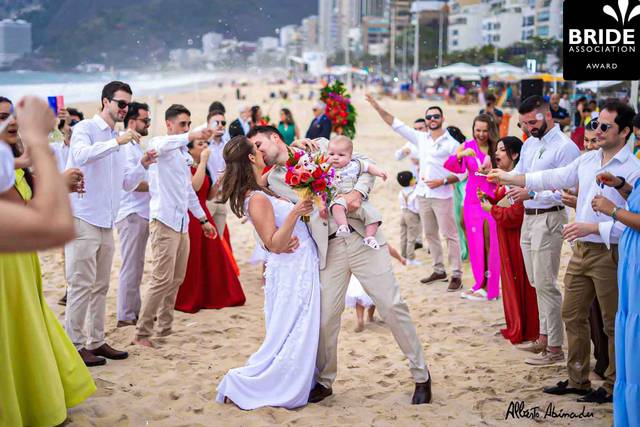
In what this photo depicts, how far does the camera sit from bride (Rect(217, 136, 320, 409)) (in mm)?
4973

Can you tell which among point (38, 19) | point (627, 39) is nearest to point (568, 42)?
point (627, 39)

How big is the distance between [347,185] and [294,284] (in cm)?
87

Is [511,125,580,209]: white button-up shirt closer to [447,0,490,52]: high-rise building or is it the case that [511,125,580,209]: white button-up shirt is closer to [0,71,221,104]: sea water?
[0,71,221,104]: sea water

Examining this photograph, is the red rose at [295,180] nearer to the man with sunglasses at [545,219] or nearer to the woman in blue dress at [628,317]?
the woman in blue dress at [628,317]

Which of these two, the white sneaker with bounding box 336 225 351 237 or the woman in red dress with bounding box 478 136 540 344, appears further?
the woman in red dress with bounding box 478 136 540 344

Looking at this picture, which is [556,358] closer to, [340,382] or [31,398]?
[340,382]

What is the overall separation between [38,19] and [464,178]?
17.5 feet

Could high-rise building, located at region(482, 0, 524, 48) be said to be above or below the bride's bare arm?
above

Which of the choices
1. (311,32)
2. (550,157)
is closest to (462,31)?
(311,32)

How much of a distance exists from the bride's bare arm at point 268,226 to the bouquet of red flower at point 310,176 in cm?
14

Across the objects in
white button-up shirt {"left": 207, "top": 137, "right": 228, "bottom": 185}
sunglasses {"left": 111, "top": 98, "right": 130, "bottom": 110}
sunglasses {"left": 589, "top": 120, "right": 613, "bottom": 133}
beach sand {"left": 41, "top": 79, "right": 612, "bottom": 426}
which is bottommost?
beach sand {"left": 41, "top": 79, "right": 612, "bottom": 426}

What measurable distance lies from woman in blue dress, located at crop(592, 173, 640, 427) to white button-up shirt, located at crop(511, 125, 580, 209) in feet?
5.04

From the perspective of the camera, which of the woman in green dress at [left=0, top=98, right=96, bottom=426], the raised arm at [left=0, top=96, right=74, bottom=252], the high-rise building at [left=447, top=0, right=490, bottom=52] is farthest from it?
the high-rise building at [left=447, top=0, right=490, bottom=52]

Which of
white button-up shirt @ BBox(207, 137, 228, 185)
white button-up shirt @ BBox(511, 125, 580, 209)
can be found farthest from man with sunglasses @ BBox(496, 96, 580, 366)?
white button-up shirt @ BBox(207, 137, 228, 185)
